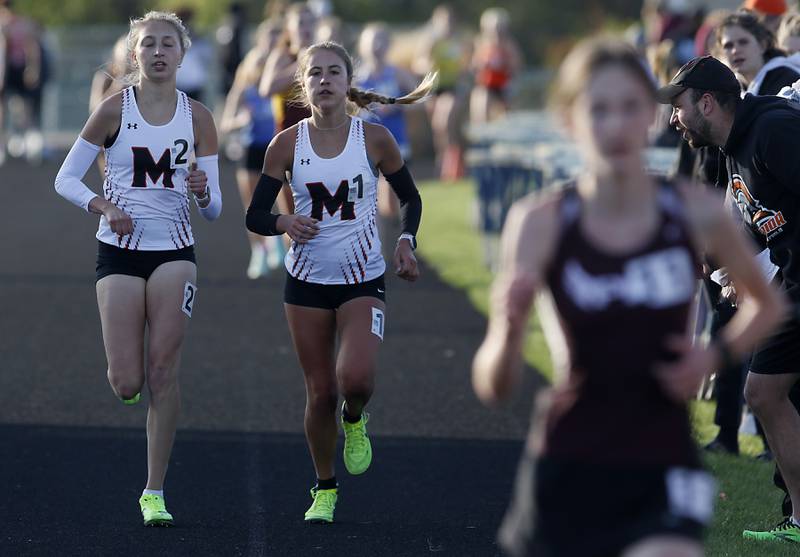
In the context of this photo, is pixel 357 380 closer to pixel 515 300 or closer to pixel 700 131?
pixel 700 131

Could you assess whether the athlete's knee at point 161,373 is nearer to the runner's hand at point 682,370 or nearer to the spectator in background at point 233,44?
the runner's hand at point 682,370

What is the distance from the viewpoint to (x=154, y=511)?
22.5ft

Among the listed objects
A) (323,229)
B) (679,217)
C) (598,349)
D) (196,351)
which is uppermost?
(679,217)

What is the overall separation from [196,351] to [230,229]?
8381 millimetres

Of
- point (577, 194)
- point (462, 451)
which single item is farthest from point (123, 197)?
point (577, 194)

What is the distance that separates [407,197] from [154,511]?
180cm

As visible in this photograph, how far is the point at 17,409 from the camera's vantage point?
9359mm

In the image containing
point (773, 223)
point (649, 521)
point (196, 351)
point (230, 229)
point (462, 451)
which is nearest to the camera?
point (649, 521)

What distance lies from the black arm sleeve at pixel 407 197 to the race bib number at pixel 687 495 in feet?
10.3

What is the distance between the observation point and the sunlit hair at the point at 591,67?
156 inches

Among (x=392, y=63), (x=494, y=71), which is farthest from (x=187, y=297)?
(x=494, y=71)

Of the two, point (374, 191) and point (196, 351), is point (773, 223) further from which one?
point (196, 351)

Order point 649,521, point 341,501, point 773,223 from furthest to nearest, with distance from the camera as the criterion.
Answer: point 341,501 < point 773,223 < point 649,521

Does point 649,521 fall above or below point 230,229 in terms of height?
above
